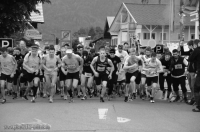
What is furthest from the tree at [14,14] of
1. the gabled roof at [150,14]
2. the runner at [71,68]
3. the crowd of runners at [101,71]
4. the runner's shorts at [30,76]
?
the gabled roof at [150,14]

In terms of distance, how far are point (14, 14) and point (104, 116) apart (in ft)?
38.4

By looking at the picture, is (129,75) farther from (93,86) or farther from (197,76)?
(197,76)

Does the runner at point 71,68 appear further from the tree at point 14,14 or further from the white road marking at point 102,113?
the tree at point 14,14

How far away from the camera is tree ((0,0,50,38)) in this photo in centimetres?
2022

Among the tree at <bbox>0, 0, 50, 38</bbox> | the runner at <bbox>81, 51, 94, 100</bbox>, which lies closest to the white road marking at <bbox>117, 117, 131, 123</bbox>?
the runner at <bbox>81, 51, 94, 100</bbox>

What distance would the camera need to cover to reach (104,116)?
1049 centimetres

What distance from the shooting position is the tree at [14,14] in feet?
66.3

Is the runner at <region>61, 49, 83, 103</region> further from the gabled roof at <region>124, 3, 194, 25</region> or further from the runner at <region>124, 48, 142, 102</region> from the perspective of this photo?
the gabled roof at <region>124, 3, 194, 25</region>

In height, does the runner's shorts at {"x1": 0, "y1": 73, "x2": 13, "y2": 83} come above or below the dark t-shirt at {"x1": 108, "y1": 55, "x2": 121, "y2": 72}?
below

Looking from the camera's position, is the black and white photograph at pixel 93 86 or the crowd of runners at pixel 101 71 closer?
the black and white photograph at pixel 93 86

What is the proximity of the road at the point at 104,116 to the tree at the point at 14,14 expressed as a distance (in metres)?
7.69

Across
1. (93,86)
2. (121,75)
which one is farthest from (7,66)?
(121,75)

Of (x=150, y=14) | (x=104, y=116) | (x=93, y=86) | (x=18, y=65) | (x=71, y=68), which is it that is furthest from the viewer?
(x=150, y=14)

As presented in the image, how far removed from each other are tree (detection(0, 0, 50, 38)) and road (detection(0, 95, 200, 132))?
7.69 metres
